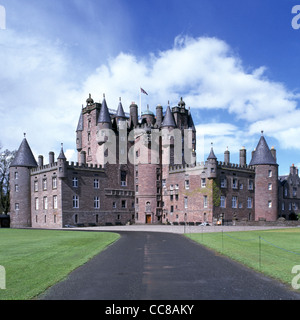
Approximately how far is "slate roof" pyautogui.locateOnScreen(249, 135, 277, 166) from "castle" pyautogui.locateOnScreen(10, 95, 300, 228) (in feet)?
0.59

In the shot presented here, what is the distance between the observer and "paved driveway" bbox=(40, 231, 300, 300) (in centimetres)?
991

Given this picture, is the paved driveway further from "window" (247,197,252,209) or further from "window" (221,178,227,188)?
"window" (247,197,252,209)

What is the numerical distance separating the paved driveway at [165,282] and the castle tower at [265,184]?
52407 millimetres

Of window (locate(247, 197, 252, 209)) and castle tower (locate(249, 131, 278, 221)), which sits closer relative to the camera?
castle tower (locate(249, 131, 278, 221))

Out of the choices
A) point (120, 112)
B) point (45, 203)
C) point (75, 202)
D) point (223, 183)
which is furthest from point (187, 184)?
point (45, 203)

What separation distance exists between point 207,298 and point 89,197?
182 feet

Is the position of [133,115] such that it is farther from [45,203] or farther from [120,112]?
[45,203]

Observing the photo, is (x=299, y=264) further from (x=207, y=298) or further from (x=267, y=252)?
(x=207, y=298)

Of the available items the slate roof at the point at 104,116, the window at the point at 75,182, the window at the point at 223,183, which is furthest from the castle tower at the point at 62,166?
the window at the point at 223,183

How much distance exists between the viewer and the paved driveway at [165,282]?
991 centimetres

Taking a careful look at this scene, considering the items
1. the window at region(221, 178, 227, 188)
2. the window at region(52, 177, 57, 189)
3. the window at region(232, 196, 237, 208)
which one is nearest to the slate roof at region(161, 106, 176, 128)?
the window at region(221, 178, 227, 188)

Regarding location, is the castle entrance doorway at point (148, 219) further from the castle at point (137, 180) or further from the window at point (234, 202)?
the window at point (234, 202)

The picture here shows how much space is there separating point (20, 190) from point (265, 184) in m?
44.5
